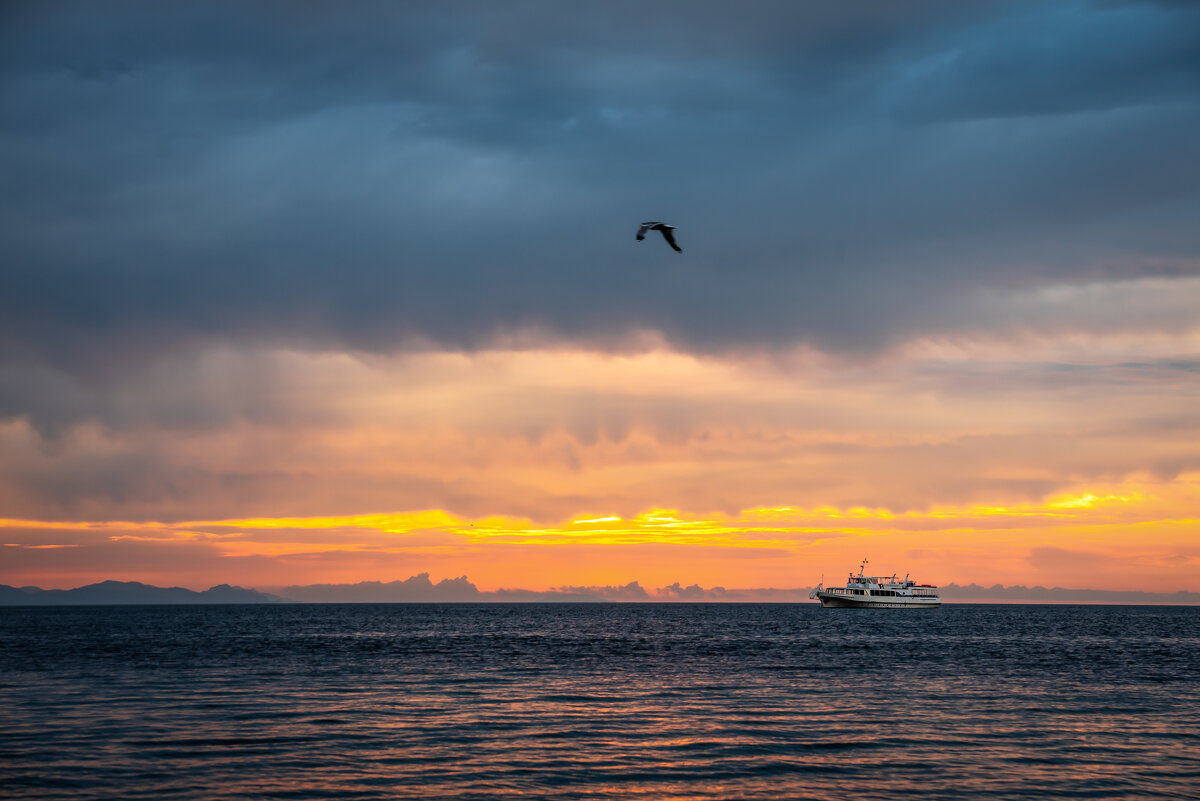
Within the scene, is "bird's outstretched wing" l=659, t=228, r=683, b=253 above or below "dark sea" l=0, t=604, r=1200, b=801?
above

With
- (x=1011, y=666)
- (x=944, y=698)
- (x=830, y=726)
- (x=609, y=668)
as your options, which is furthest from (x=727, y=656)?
(x=830, y=726)

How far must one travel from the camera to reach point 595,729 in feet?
136

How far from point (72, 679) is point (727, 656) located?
53711mm

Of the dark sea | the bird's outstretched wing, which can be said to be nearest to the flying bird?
the bird's outstretched wing

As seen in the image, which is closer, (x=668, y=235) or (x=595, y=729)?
(x=668, y=235)

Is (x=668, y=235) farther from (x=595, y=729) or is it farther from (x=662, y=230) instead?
(x=595, y=729)

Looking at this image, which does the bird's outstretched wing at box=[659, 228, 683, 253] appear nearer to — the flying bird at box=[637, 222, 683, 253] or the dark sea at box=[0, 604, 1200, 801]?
the flying bird at box=[637, 222, 683, 253]

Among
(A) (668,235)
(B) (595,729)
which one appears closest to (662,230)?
(A) (668,235)

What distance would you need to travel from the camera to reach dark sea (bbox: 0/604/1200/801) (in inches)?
1223

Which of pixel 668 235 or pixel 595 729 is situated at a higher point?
pixel 668 235

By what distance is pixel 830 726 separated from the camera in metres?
43.0

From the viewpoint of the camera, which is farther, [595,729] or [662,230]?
[595,729]

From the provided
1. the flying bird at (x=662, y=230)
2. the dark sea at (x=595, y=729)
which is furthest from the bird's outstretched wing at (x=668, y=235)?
the dark sea at (x=595, y=729)

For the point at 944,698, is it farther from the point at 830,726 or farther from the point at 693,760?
the point at 693,760
